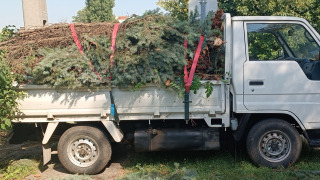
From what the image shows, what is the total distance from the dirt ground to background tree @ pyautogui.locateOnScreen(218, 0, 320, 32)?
865 centimetres

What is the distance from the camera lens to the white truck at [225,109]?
480 centimetres

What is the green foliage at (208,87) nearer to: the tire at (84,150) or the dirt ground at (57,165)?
the tire at (84,150)

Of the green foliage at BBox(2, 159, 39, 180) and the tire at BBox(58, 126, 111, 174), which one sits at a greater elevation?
the tire at BBox(58, 126, 111, 174)

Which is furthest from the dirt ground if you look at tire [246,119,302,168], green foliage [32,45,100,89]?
tire [246,119,302,168]

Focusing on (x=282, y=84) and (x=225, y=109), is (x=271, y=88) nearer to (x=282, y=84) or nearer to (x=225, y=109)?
(x=282, y=84)

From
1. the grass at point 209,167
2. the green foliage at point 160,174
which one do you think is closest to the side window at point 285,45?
the grass at point 209,167

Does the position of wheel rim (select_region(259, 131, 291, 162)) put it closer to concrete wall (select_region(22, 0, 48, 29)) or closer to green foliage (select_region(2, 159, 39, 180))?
green foliage (select_region(2, 159, 39, 180))

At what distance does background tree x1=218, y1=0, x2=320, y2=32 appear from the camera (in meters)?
12.1

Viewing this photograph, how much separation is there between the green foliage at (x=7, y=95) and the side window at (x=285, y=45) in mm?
3606

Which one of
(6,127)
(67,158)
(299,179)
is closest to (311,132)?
(299,179)

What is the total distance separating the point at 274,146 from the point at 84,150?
9.86 ft

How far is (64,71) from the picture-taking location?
4.65m

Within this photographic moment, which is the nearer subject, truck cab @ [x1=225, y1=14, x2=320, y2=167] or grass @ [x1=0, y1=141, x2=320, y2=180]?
grass @ [x1=0, y1=141, x2=320, y2=180]

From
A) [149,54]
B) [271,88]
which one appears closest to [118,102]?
[149,54]
